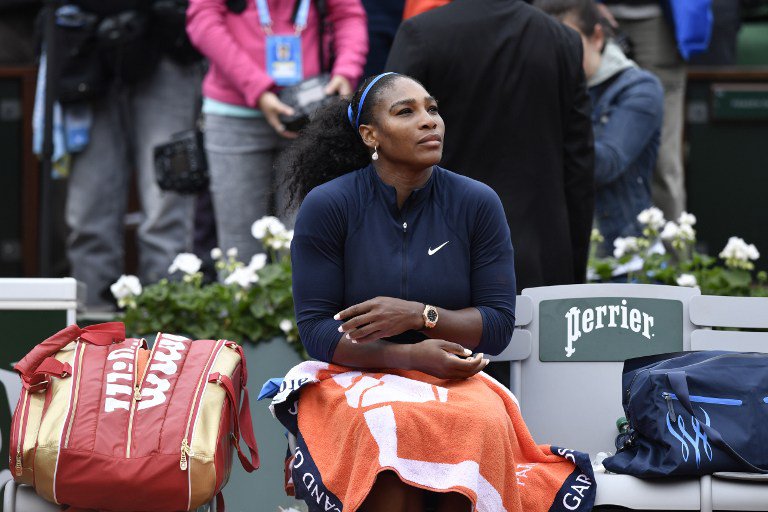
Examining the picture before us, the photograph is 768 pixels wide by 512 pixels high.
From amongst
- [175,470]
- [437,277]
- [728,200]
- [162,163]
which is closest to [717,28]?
Result: [728,200]

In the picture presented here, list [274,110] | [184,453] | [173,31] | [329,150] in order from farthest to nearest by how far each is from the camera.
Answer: [173,31] → [274,110] → [329,150] → [184,453]

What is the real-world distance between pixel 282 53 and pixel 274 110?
287mm

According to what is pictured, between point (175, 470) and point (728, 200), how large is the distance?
4035 millimetres

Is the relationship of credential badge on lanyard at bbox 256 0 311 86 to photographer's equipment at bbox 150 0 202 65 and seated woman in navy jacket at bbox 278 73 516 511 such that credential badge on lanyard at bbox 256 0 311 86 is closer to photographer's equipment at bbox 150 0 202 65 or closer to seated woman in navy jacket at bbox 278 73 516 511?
photographer's equipment at bbox 150 0 202 65

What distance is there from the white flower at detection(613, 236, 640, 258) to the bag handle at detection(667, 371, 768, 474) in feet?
5.69

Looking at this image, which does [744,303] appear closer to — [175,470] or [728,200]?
[175,470]

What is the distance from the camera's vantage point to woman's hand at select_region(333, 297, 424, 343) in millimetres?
3975

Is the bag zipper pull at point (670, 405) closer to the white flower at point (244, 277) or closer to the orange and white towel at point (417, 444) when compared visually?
the orange and white towel at point (417, 444)

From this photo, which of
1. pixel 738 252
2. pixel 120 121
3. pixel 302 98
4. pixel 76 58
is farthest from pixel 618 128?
pixel 76 58

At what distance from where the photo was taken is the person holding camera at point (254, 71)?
20.0 feet

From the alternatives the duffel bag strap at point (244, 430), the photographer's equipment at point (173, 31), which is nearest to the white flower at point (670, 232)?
the duffel bag strap at point (244, 430)

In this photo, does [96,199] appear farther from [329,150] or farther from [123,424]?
[123,424]

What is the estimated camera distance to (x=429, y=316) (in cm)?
402

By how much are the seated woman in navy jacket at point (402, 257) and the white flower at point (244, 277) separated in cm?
124
